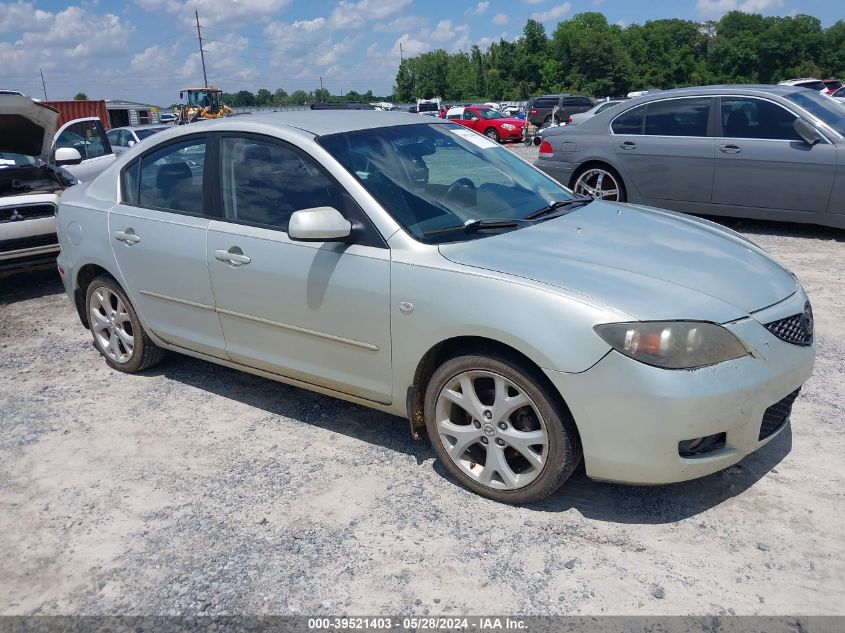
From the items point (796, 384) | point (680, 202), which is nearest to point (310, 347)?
point (796, 384)

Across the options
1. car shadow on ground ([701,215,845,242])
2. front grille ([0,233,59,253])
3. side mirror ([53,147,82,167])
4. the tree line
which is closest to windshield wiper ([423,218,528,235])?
car shadow on ground ([701,215,845,242])

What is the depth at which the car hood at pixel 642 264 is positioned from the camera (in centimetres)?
291

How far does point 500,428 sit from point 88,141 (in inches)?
378

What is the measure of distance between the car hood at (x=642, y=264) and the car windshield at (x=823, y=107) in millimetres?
4680

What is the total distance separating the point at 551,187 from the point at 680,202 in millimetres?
4545

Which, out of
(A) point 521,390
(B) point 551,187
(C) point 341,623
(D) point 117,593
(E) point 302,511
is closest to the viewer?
(C) point 341,623

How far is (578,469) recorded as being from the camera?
347 cm

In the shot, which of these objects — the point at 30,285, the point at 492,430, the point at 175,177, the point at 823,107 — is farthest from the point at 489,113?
the point at 492,430

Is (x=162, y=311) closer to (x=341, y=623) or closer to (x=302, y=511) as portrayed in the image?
(x=302, y=511)

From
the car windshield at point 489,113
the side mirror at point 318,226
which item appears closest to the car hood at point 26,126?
the side mirror at point 318,226

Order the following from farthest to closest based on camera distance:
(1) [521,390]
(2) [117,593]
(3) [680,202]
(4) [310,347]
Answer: (3) [680,202] → (4) [310,347] → (1) [521,390] → (2) [117,593]

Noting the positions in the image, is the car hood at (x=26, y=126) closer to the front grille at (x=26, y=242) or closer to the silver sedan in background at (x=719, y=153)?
the front grille at (x=26, y=242)

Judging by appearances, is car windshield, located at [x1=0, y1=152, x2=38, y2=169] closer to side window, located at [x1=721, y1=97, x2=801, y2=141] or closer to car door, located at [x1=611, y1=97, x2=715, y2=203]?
car door, located at [x1=611, y1=97, x2=715, y2=203]

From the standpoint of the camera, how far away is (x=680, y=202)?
830 centimetres
